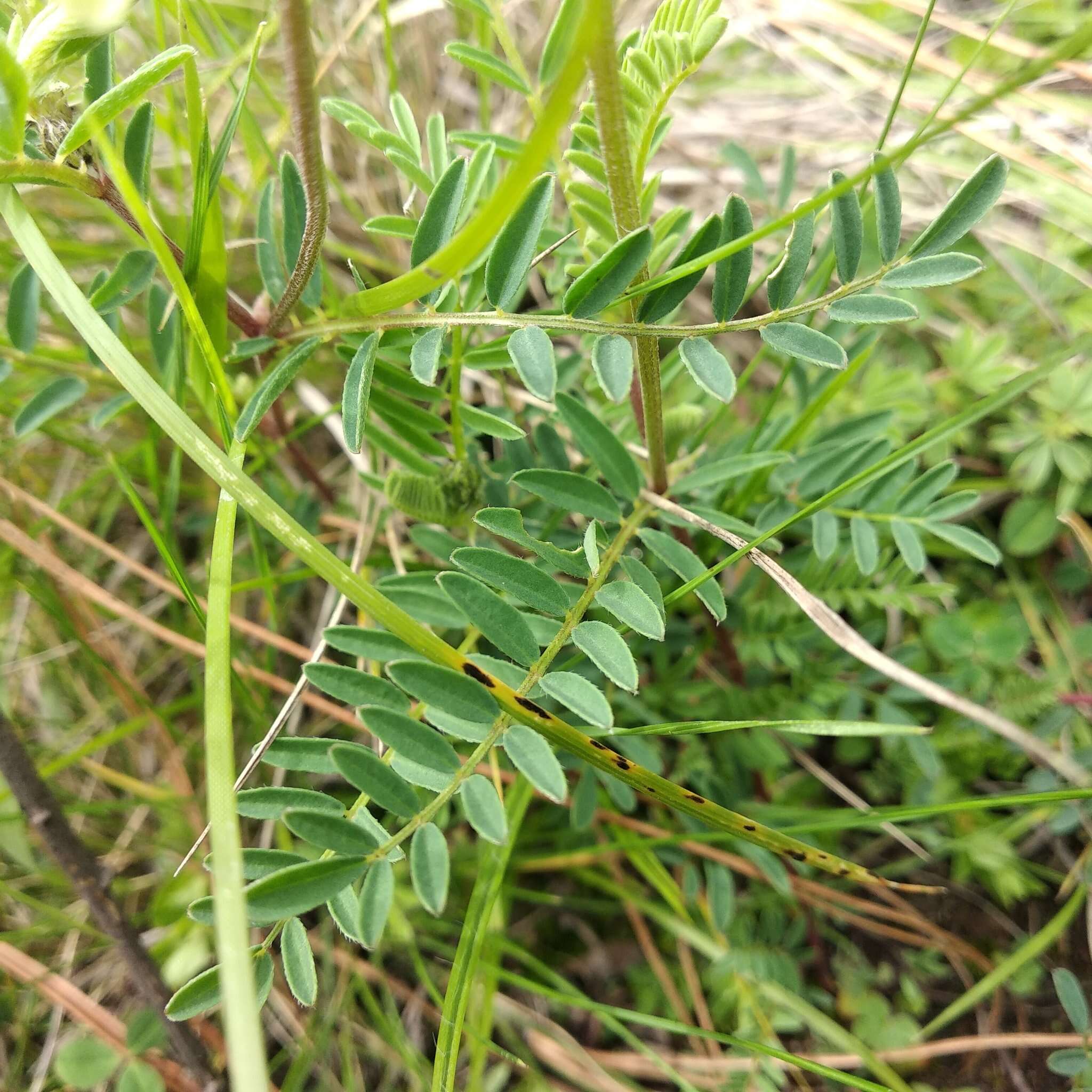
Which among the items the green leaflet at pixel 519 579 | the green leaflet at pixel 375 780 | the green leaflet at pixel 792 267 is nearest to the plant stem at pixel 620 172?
the green leaflet at pixel 792 267

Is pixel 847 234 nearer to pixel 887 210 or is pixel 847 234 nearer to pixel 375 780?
pixel 887 210

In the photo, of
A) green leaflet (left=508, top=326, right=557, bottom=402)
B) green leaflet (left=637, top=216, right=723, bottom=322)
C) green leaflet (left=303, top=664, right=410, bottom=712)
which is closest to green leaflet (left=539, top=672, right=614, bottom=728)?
green leaflet (left=303, top=664, right=410, bottom=712)

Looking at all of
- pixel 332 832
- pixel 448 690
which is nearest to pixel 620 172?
pixel 448 690

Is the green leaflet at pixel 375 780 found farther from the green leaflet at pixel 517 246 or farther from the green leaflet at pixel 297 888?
the green leaflet at pixel 517 246

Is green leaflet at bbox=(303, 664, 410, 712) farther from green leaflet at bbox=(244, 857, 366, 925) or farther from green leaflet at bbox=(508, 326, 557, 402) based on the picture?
green leaflet at bbox=(508, 326, 557, 402)

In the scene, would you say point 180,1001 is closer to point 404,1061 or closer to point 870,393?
point 404,1061
